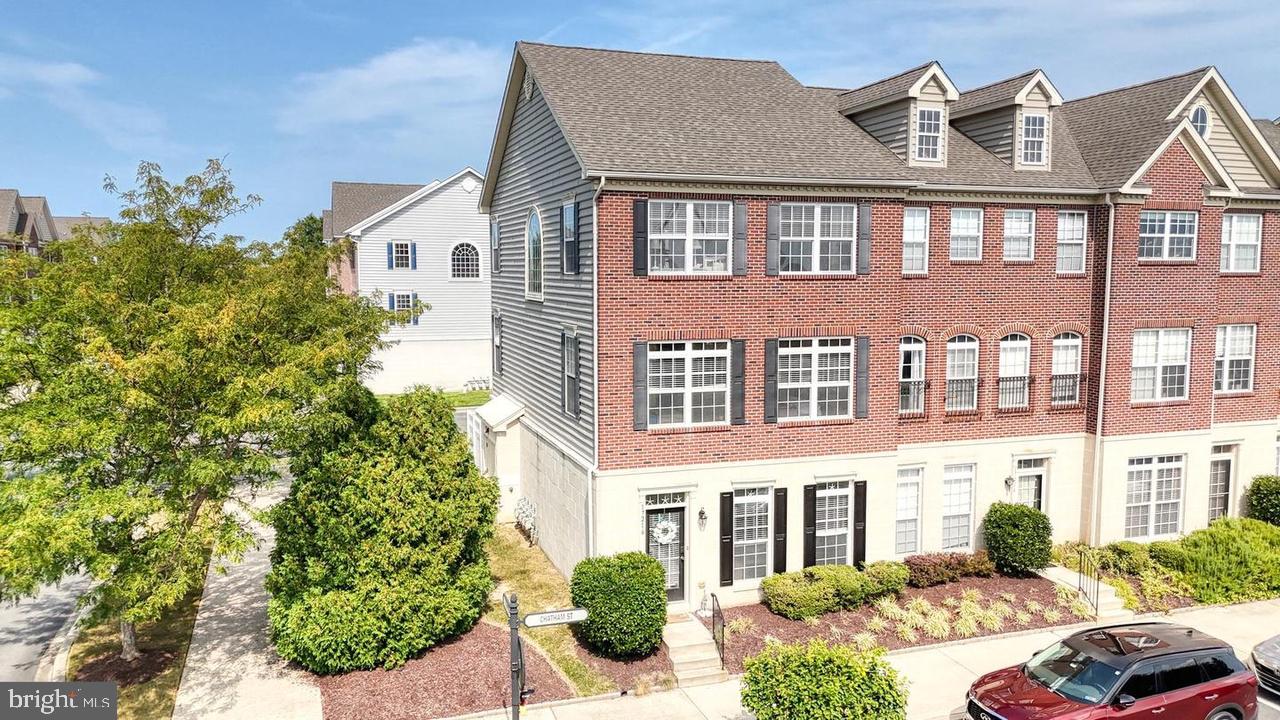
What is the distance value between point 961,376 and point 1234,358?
28.6ft

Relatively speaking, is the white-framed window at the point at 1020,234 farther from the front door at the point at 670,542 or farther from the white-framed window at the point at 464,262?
the white-framed window at the point at 464,262

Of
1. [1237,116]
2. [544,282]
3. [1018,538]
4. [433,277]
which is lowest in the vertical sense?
[1018,538]

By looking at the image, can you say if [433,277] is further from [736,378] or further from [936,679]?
[936,679]

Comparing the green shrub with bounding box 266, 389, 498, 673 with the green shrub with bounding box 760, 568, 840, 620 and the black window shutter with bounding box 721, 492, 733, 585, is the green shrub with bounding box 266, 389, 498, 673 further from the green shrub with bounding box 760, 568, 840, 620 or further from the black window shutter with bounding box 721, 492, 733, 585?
the green shrub with bounding box 760, 568, 840, 620

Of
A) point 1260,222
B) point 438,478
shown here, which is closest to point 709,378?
point 438,478

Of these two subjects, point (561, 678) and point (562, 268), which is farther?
point (562, 268)

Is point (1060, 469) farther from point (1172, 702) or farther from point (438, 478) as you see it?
point (438, 478)

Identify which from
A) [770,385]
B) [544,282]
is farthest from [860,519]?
[544,282]

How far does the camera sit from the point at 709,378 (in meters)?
18.7

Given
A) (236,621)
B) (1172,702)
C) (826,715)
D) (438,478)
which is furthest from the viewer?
(236,621)

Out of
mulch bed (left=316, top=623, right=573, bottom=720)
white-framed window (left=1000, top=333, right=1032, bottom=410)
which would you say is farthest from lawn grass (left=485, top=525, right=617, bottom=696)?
white-framed window (left=1000, top=333, right=1032, bottom=410)

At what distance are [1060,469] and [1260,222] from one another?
9.12 metres

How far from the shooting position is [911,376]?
70.4 ft

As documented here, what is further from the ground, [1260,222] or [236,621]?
[1260,222]
